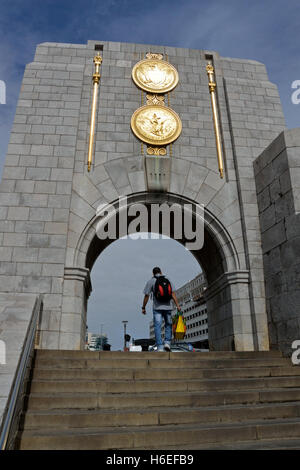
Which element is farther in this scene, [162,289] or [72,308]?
[72,308]

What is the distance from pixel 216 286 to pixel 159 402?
16.7 feet

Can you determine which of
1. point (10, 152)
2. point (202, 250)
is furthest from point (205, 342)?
point (10, 152)

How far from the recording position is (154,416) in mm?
3762

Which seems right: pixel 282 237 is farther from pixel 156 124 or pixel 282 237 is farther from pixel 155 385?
pixel 156 124

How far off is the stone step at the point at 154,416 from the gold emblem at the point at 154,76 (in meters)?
8.60

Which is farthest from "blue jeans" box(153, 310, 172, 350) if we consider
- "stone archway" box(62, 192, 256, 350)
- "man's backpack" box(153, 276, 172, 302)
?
"stone archway" box(62, 192, 256, 350)

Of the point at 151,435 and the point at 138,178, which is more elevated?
the point at 138,178

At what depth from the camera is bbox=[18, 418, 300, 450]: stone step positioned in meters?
3.22

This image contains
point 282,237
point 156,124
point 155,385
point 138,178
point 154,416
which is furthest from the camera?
point 156,124

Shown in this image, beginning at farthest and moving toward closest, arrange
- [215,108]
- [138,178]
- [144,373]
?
[215,108] < [138,178] < [144,373]

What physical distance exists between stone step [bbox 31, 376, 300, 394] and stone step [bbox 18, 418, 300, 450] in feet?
2.43

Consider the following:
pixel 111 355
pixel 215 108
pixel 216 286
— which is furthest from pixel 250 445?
pixel 215 108

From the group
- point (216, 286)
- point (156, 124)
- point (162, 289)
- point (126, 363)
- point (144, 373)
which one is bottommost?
point (144, 373)

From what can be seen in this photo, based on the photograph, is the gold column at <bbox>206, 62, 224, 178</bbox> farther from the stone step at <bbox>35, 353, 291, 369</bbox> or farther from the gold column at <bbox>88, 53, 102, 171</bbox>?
the stone step at <bbox>35, 353, 291, 369</bbox>
